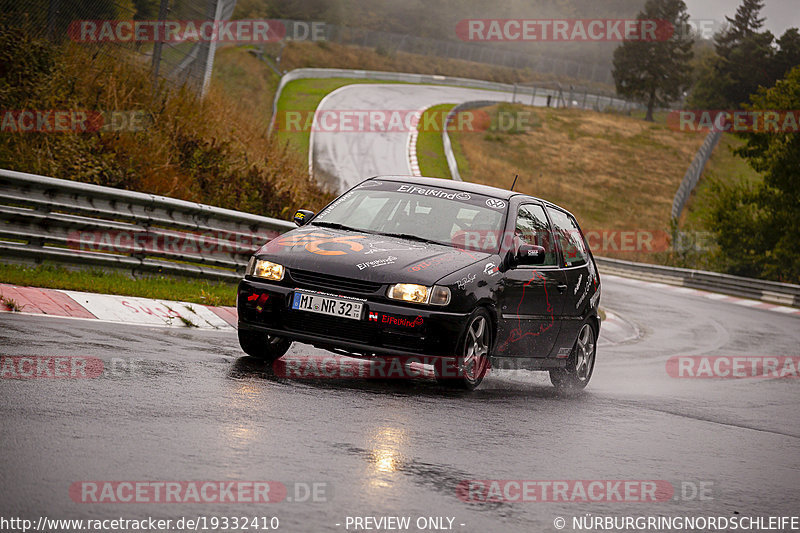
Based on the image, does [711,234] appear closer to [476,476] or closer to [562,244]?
[562,244]

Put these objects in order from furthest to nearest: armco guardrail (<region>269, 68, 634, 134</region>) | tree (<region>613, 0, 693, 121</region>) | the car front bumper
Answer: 1. tree (<region>613, 0, 693, 121</region>)
2. armco guardrail (<region>269, 68, 634, 134</region>)
3. the car front bumper

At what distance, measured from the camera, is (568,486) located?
17.6 feet

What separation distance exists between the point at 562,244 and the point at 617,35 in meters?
157

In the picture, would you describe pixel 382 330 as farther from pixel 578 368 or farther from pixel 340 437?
pixel 578 368

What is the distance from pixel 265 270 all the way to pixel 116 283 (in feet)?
12.3

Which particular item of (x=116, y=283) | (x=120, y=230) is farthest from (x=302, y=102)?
(x=116, y=283)

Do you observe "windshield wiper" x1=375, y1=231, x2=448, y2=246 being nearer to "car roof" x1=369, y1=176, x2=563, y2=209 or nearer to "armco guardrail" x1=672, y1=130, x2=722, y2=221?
"car roof" x1=369, y1=176, x2=563, y2=209

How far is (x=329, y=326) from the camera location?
298 inches

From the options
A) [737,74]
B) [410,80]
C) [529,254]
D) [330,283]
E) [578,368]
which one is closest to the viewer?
[330,283]

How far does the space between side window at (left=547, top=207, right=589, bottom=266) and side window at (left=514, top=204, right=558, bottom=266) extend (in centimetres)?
20

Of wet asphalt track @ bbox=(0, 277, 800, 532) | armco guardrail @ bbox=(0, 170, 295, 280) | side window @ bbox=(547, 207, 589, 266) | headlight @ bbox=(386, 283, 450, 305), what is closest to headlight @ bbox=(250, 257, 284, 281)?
wet asphalt track @ bbox=(0, 277, 800, 532)

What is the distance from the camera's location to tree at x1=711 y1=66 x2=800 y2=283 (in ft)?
128

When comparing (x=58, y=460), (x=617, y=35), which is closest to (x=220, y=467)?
(x=58, y=460)

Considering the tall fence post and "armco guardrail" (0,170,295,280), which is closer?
"armco guardrail" (0,170,295,280)
